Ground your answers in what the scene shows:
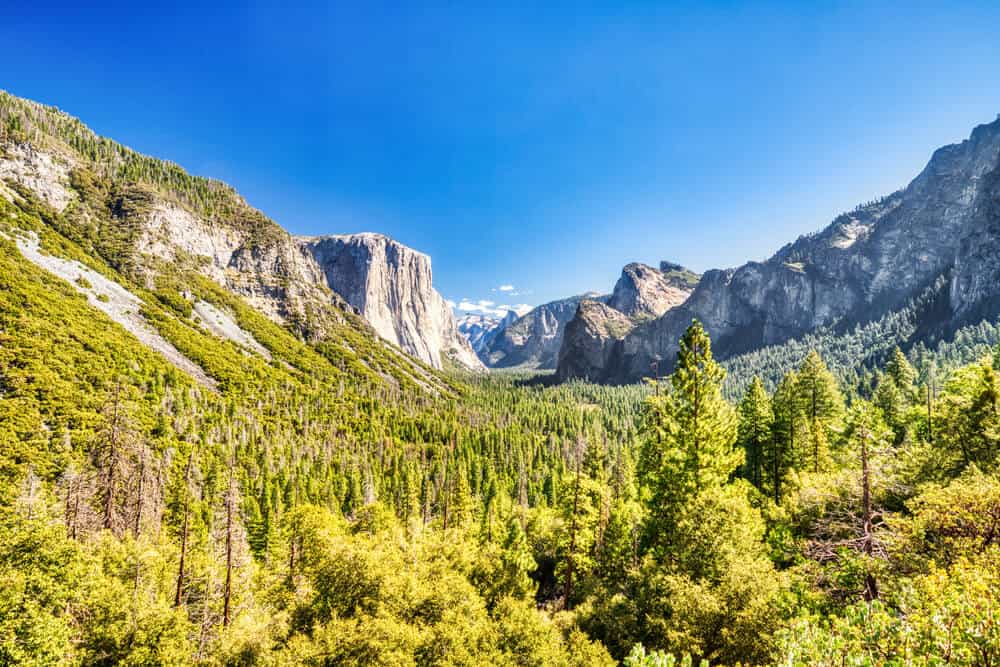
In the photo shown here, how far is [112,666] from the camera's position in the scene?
71.0 feet

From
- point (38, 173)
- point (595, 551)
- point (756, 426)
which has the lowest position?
point (595, 551)

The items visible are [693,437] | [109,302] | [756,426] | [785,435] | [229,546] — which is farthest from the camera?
[109,302]

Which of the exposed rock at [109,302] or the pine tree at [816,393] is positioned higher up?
the exposed rock at [109,302]

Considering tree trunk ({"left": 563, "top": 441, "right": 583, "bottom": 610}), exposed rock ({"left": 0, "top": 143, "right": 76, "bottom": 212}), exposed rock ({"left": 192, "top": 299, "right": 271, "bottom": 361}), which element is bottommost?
tree trunk ({"left": 563, "top": 441, "right": 583, "bottom": 610})

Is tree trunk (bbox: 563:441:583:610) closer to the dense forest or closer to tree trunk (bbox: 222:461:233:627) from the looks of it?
the dense forest

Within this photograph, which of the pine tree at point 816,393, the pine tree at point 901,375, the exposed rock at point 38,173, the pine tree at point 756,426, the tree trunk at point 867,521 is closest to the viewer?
the tree trunk at point 867,521

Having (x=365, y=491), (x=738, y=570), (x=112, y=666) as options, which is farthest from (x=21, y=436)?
(x=738, y=570)

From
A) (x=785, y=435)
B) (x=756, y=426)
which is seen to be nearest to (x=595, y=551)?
(x=756, y=426)

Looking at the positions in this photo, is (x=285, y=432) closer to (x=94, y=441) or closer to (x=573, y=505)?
(x=94, y=441)

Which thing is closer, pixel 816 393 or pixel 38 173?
pixel 816 393

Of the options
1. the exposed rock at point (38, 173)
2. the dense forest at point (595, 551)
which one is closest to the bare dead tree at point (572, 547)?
the dense forest at point (595, 551)

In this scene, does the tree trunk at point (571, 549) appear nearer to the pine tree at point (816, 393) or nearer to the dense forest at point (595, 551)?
the dense forest at point (595, 551)

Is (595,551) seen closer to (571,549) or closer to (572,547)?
(571,549)

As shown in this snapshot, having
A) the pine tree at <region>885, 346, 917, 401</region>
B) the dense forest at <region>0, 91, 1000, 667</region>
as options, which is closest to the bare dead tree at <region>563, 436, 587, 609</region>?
the dense forest at <region>0, 91, 1000, 667</region>
